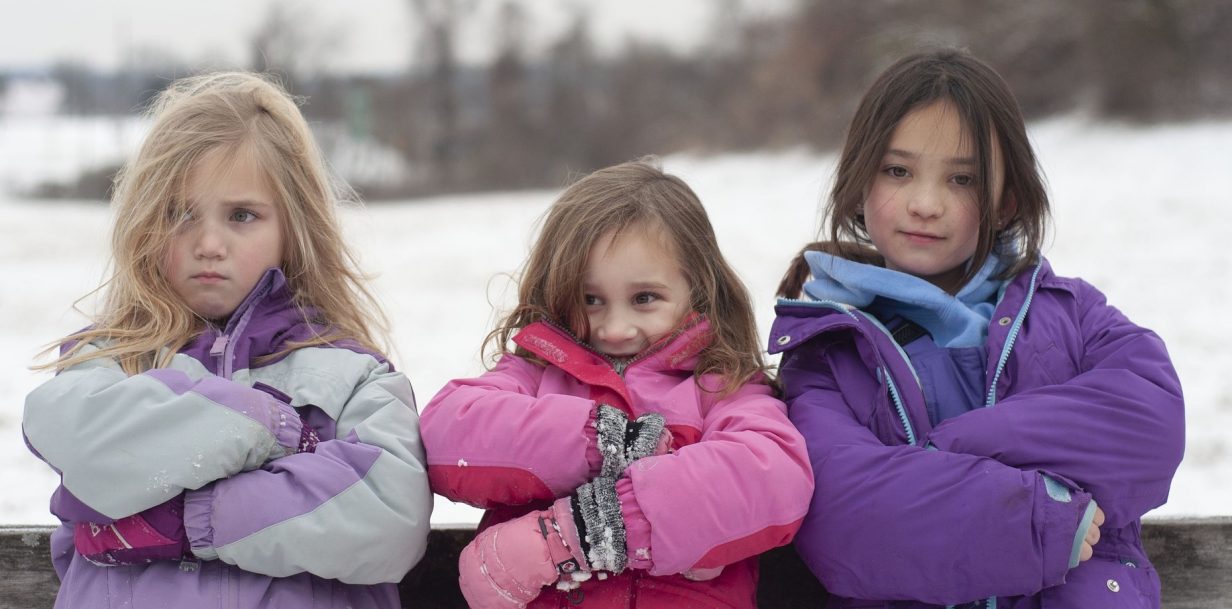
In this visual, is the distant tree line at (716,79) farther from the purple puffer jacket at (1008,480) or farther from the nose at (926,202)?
the purple puffer jacket at (1008,480)

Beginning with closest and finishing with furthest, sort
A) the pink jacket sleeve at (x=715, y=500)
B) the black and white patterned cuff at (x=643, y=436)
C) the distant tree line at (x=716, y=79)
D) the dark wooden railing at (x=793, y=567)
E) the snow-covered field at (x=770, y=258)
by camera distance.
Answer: the pink jacket sleeve at (x=715, y=500), the black and white patterned cuff at (x=643, y=436), the dark wooden railing at (x=793, y=567), the snow-covered field at (x=770, y=258), the distant tree line at (x=716, y=79)

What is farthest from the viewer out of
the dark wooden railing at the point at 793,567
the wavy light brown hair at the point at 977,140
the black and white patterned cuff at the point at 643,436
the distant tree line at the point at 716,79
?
the distant tree line at the point at 716,79

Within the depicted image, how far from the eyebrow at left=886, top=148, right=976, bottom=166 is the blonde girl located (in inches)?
48.6

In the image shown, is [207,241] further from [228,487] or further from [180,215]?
[228,487]

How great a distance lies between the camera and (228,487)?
1.95m

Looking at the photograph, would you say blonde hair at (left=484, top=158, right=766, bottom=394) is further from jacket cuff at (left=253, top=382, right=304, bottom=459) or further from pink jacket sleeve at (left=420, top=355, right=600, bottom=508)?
jacket cuff at (left=253, top=382, right=304, bottom=459)

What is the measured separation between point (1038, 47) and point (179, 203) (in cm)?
1973

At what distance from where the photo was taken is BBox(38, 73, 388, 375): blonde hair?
2260mm

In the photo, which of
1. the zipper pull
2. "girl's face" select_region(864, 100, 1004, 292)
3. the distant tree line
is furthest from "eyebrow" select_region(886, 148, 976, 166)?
the distant tree line

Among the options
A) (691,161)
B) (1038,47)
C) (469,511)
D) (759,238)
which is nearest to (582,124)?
(691,161)

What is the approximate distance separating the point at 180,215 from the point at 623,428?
1.11 metres

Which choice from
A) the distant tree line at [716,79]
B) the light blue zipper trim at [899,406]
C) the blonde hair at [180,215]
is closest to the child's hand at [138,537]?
the blonde hair at [180,215]

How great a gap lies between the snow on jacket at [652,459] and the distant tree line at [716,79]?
16225 mm

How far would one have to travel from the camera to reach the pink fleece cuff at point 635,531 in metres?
1.90
